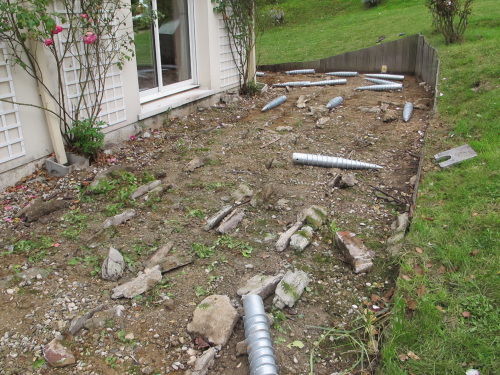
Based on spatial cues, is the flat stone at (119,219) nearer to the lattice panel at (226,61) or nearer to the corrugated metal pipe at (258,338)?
the corrugated metal pipe at (258,338)

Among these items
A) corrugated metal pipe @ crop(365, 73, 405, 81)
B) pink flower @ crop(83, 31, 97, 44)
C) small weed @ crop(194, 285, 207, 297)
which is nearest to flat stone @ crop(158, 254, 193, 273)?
small weed @ crop(194, 285, 207, 297)

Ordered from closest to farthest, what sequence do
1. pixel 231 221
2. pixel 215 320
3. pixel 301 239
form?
pixel 215 320
pixel 301 239
pixel 231 221

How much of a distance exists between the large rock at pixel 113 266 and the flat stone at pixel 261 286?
0.88m

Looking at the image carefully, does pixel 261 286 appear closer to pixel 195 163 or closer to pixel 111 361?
pixel 111 361

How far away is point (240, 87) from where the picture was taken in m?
8.76

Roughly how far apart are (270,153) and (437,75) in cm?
435

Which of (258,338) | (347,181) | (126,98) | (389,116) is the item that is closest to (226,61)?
(126,98)

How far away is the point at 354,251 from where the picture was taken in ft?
10.5

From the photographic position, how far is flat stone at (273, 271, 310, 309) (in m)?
2.72

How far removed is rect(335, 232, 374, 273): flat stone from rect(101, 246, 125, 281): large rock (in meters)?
1.67

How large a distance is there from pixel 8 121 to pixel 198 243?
2480 millimetres

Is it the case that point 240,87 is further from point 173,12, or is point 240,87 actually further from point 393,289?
point 393,289

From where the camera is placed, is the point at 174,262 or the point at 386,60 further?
→ the point at 386,60

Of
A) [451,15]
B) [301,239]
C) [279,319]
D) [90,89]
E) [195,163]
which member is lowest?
[279,319]
